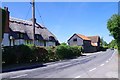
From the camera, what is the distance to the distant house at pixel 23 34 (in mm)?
56856

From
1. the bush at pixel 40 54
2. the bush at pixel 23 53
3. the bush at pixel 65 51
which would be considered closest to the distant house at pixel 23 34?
the bush at pixel 65 51

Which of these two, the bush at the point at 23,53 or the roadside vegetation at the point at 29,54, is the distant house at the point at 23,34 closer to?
the roadside vegetation at the point at 29,54

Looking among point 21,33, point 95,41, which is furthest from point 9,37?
point 95,41

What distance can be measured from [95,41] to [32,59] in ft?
345

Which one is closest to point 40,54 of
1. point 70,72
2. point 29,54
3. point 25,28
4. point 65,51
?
point 29,54

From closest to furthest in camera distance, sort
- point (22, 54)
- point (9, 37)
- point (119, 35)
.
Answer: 1. point (22, 54)
2. point (119, 35)
3. point (9, 37)

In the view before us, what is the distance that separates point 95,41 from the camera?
137 m

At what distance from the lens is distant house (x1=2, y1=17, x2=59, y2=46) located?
5686cm

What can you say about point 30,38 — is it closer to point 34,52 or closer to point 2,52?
point 34,52

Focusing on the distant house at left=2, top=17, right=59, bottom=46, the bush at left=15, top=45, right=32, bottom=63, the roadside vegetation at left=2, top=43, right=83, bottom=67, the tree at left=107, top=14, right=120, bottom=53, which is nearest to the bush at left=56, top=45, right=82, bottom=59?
the roadside vegetation at left=2, top=43, right=83, bottom=67

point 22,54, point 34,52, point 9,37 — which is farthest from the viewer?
point 9,37

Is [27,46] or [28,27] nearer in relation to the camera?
[27,46]

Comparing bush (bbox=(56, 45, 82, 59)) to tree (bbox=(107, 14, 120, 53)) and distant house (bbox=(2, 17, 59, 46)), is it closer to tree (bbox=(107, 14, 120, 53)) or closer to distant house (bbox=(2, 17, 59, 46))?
tree (bbox=(107, 14, 120, 53))

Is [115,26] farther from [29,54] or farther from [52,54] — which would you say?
[29,54]
